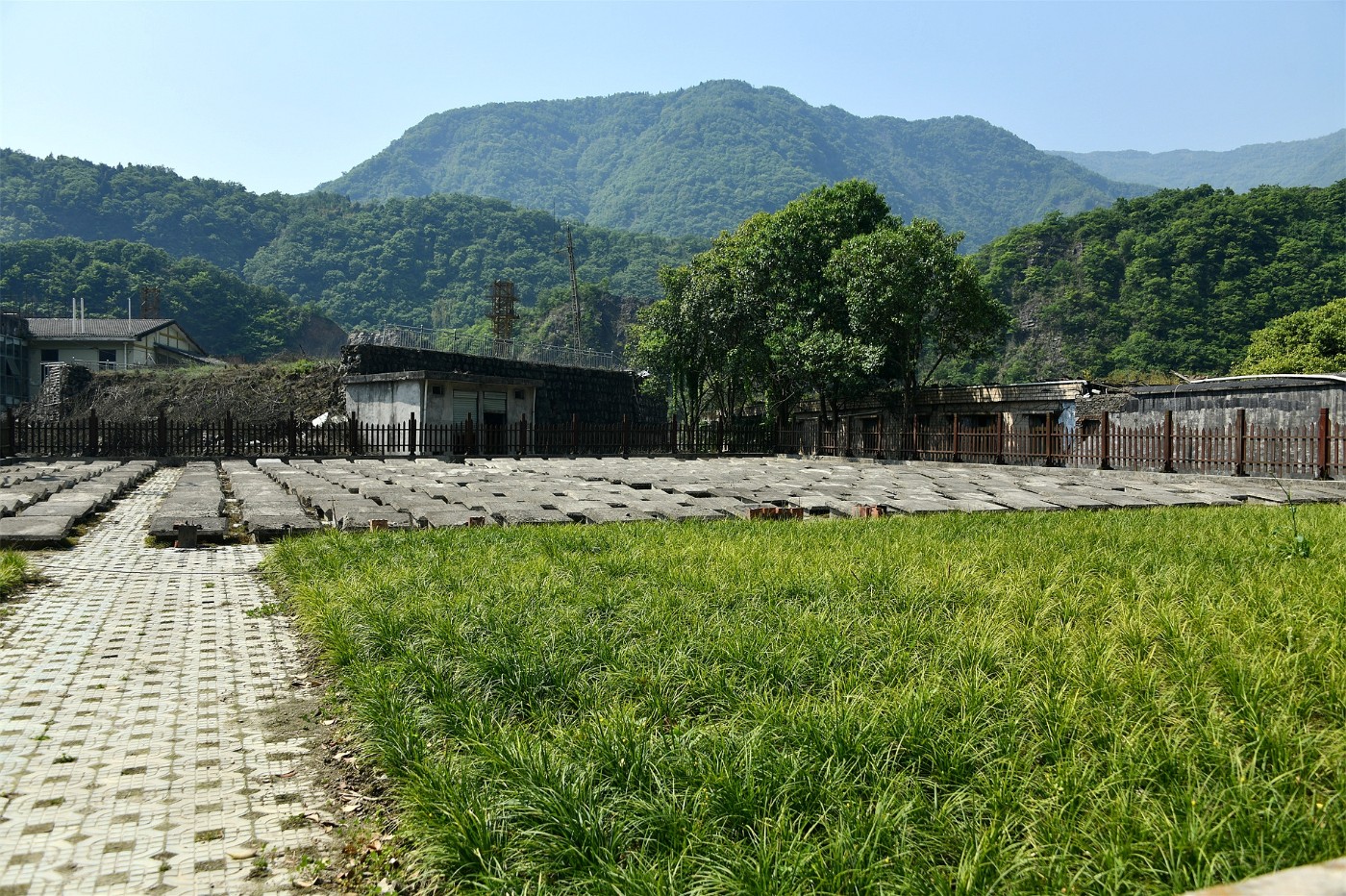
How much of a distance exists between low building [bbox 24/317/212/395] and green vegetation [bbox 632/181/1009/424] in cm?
2964

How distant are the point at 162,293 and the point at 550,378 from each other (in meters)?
38.1

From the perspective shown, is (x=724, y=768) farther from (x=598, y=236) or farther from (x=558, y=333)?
(x=598, y=236)

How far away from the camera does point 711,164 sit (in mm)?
147375

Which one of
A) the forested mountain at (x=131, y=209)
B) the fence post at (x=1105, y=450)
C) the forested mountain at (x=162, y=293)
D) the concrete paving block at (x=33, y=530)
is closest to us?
the concrete paving block at (x=33, y=530)

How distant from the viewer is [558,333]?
228ft

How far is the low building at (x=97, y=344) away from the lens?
146 ft

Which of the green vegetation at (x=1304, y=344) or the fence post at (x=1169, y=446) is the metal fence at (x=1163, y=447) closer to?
the fence post at (x=1169, y=446)

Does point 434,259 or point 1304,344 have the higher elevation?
point 434,259

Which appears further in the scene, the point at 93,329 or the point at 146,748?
the point at 93,329

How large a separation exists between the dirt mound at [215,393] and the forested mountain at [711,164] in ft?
303

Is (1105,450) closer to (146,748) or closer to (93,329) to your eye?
(146,748)

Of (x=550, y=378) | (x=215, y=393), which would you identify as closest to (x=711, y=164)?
(x=550, y=378)

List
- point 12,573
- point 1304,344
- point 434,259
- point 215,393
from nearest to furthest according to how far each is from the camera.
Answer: point 12,573
point 1304,344
point 215,393
point 434,259

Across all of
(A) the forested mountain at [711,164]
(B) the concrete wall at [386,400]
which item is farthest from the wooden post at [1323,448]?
(A) the forested mountain at [711,164]
